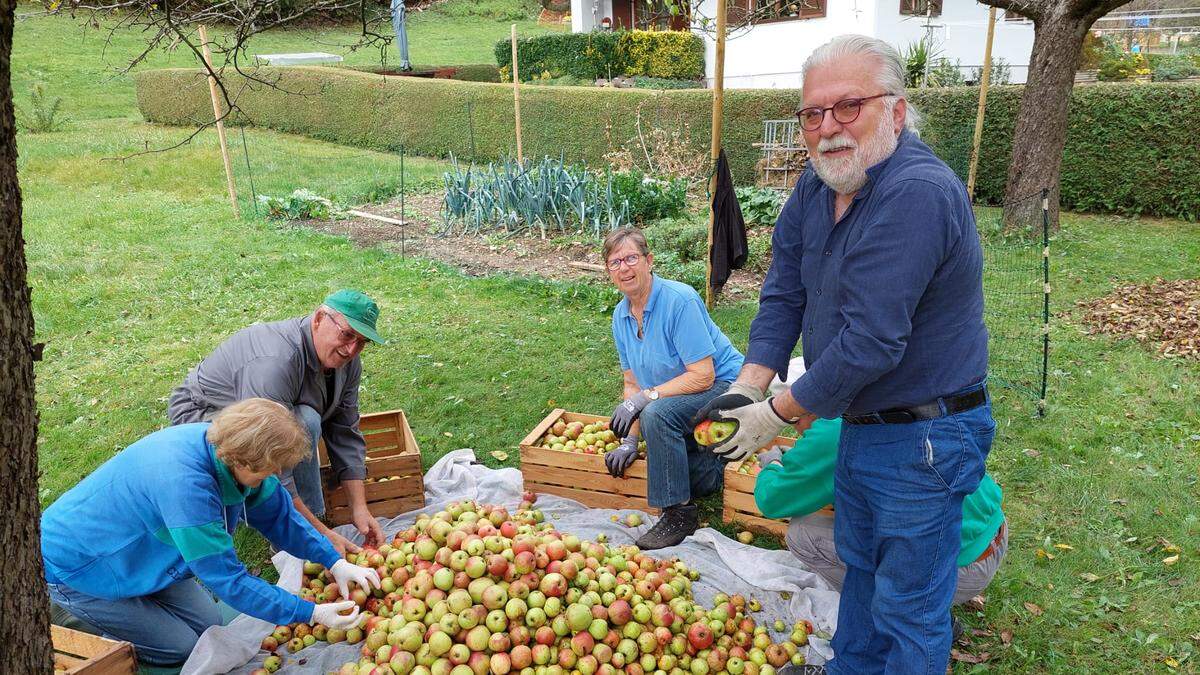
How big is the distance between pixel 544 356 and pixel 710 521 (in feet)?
8.79

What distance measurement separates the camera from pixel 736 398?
9.11 feet

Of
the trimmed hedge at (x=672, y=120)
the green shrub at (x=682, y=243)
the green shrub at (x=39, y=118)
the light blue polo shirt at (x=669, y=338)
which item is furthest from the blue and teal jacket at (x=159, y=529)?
the green shrub at (x=39, y=118)

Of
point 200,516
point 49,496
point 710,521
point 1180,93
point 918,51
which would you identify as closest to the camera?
point 200,516

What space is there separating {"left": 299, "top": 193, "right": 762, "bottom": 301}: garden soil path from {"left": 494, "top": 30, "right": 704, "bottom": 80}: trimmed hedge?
12.7 metres

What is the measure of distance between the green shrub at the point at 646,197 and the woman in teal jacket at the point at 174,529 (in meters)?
7.34

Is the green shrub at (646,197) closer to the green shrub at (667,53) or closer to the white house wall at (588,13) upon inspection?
the green shrub at (667,53)

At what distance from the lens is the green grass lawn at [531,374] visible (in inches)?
141

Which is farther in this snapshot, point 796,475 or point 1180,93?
point 1180,93

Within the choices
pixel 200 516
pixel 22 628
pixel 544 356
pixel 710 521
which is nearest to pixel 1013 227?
pixel 544 356

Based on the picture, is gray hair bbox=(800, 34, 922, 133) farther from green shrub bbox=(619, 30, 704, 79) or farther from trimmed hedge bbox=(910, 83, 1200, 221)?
green shrub bbox=(619, 30, 704, 79)

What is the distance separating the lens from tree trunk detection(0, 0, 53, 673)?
171cm

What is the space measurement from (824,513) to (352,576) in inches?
79.1

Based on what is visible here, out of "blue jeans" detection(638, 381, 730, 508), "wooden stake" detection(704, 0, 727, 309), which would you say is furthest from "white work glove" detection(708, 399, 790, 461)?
"wooden stake" detection(704, 0, 727, 309)

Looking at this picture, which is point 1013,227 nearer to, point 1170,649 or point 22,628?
point 1170,649
